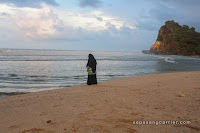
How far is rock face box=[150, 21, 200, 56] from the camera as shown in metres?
61.3

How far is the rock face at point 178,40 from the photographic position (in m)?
61.3

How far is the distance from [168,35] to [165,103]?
247ft

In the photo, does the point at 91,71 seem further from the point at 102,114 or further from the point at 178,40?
the point at 178,40

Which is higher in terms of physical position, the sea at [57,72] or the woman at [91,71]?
the woman at [91,71]

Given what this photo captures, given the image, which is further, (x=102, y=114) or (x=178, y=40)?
(x=178, y=40)

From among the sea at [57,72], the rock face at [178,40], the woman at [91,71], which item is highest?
the rock face at [178,40]

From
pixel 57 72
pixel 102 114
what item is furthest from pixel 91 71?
pixel 57 72

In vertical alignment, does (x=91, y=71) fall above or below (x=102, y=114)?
above

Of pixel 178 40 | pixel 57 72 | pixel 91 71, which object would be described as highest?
pixel 178 40

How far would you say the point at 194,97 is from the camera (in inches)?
221

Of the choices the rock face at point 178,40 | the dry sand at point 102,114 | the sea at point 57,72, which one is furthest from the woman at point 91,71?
the rock face at point 178,40

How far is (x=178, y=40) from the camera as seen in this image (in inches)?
2517

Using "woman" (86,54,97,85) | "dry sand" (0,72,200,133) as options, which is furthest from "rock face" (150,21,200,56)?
"dry sand" (0,72,200,133)

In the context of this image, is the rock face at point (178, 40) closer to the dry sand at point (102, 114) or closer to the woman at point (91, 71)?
the woman at point (91, 71)
